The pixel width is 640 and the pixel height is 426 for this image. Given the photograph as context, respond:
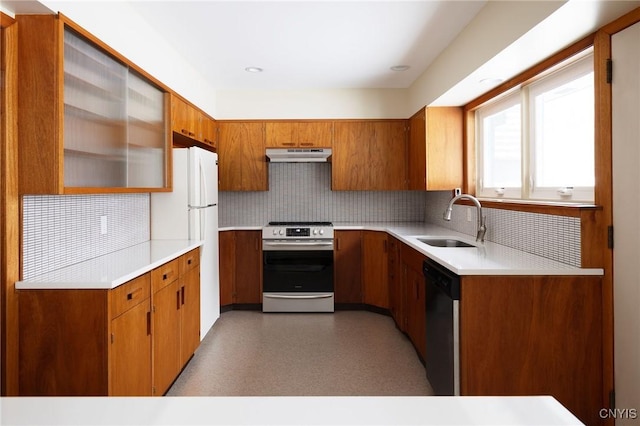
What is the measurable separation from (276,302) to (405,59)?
279cm

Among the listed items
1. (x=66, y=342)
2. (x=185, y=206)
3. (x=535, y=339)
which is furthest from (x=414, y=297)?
(x=66, y=342)

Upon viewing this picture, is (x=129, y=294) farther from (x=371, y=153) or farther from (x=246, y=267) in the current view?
(x=371, y=153)

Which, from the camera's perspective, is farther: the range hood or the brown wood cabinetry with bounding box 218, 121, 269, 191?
the brown wood cabinetry with bounding box 218, 121, 269, 191

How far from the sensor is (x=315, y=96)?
481 centimetres

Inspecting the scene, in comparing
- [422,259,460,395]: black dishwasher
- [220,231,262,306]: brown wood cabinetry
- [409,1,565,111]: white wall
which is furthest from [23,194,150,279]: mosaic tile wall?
[409,1,565,111]: white wall

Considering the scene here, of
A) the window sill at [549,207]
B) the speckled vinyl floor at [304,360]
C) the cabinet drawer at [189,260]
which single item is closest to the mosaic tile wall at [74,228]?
the cabinet drawer at [189,260]

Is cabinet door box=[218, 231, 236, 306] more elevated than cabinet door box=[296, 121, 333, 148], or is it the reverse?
cabinet door box=[296, 121, 333, 148]

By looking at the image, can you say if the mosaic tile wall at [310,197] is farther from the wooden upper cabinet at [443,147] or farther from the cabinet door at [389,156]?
the wooden upper cabinet at [443,147]

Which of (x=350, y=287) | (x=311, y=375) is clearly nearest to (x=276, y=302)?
(x=350, y=287)

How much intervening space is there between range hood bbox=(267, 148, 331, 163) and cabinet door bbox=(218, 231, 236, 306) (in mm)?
988

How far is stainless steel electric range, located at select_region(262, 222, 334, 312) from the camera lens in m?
4.51

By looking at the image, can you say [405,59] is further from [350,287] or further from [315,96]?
[350,287]

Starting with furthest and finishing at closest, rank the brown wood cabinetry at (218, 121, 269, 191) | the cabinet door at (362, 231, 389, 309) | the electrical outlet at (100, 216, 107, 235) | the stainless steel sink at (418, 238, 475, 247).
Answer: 1. the brown wood cabinetry at (218, 121, 269, 191)
2. the cabinet door at (362, 231, 389, 309)
3. the stainless steel sink at (418, 238, 475, 247)
4. the electrical outlet at (100, 216, 107, 235)

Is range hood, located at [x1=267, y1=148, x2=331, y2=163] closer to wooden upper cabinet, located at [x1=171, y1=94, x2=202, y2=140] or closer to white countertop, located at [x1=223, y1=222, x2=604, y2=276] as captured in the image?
wooden upper cabinet, located at [x1=171, y1=94, x2=202, y2=140]
